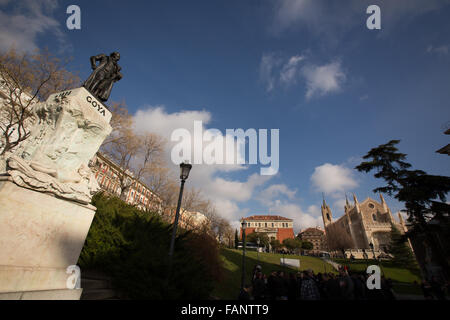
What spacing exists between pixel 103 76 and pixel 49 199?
3.94 metres

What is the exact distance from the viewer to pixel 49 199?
3.41m

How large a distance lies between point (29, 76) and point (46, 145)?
13.1 meters

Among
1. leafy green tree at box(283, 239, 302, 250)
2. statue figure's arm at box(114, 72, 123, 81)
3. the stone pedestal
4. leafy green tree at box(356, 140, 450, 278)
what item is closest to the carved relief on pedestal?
the stone pedestal

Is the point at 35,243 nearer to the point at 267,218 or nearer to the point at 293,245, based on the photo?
the point at 293,245

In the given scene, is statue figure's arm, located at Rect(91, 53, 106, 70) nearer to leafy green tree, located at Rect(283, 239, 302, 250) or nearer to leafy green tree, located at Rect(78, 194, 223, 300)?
leafy green tree, located at Rect(78, 194, 223, 300)

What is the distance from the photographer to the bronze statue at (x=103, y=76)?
5348mm

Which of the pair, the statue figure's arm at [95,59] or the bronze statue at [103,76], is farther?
the statue figure's arm at [95,59]

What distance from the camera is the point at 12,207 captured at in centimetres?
292

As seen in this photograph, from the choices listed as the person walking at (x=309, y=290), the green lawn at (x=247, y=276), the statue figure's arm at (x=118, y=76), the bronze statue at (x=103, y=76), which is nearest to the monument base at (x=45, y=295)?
the bronze statue at (x=103, y=76)

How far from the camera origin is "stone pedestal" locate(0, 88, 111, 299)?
2.88 metres

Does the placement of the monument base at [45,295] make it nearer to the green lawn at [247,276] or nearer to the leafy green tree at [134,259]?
the leafy green tree at [134,259]

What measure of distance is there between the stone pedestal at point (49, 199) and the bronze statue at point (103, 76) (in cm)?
86

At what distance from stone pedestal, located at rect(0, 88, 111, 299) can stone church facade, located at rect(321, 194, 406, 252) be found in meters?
53.9
